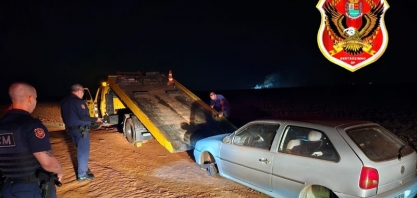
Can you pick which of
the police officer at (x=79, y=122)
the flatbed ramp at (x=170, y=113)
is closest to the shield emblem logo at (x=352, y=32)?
the flatbed ramp at (x=170, y=113)

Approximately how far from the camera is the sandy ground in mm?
4661

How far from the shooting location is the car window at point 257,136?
4.24 metres


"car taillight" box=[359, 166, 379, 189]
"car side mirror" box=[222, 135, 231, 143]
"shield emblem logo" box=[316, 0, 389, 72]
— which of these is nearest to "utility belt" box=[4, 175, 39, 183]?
"car side mirror" box=[222, 135, 231, 143]

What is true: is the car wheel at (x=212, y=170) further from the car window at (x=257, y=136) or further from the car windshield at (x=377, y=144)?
the car windshield at (x=377, y=144)

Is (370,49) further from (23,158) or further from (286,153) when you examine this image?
(23,158)

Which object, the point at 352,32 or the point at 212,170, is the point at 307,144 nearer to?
the point at 212,170

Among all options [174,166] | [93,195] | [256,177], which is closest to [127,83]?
[174,166]

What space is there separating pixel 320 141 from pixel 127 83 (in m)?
6.73

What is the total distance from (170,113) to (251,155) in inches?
147

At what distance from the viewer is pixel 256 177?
4.28 meters

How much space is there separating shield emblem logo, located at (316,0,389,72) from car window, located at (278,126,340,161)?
305 inches

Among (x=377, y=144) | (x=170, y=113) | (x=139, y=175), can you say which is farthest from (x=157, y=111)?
(x=377, y=144)

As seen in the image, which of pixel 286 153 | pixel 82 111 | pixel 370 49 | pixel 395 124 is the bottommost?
pixel 395 124

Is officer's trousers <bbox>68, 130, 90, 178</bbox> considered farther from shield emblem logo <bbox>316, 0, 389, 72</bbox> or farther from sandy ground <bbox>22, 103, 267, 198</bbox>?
shield emblem logo <bbox>316, 0, 389, 72</bbox>
